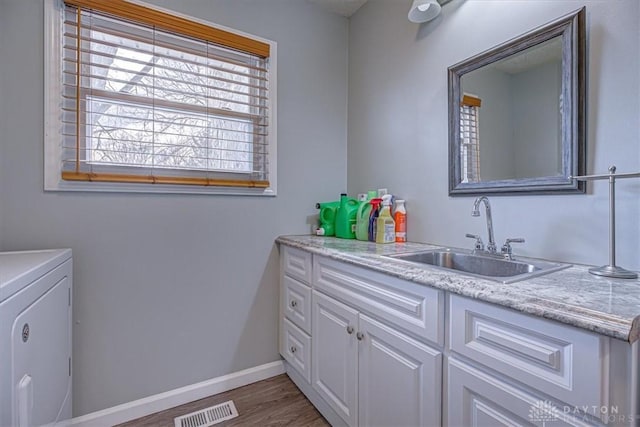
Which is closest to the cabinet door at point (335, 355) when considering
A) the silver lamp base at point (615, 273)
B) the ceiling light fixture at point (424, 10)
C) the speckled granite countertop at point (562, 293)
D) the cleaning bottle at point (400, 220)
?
the speckled granite countertop at point (562, 293)

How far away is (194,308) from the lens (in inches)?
68.3

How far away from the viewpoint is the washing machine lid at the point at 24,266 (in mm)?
767

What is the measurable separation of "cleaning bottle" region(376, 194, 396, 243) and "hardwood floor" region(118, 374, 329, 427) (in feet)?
3.34

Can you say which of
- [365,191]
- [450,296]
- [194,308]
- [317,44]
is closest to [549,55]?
[450,296]

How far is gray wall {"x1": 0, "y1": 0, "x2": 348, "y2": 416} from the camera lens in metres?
1.35

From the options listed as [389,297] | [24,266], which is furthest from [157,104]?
[389,297]

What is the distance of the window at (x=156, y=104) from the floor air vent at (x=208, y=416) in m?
1.23

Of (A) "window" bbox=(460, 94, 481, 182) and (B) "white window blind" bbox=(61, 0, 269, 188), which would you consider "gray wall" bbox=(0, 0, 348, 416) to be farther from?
(A) "window" bbox=(460, 94, 481, 182)

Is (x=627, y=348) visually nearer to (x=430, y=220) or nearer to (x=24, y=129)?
(x=430, y=220)

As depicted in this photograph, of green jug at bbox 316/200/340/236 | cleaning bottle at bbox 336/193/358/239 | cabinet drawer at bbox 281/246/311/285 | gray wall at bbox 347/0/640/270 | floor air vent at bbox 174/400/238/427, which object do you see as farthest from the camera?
green jug at bbox 316/200/340/236

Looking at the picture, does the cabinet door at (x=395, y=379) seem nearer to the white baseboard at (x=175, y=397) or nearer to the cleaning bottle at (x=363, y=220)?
the cleaning bottle at (x=363, y=220)

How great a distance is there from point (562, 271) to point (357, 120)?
5.23ft

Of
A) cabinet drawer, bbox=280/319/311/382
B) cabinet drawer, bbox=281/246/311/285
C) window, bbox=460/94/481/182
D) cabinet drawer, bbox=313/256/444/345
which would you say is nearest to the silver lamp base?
cabinet drawer, bbox=313/256/444/345

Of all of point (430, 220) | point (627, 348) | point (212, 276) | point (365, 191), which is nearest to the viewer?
point (627, 348)
